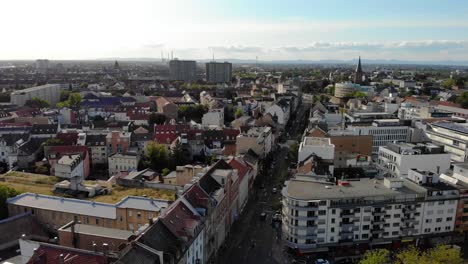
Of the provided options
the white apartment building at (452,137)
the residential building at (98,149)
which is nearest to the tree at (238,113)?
the residential building at (98,149)

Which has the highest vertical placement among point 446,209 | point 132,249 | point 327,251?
point 132,249

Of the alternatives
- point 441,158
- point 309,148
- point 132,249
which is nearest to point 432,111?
point 441,158

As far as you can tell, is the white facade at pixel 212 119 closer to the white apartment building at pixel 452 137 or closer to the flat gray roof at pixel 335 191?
the white apartment building at pixel 452 137

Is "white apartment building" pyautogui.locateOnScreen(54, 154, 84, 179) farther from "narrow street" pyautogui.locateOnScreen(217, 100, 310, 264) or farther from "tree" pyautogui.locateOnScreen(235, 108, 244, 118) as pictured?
"tree" pyautogui.locateOnScreen(235, 108, 244, 118)

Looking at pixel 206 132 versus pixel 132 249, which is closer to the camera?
pixel 132 249

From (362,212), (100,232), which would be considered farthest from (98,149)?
(362,212)

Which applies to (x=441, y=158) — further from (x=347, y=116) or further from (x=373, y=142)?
(x=347, y=116)
